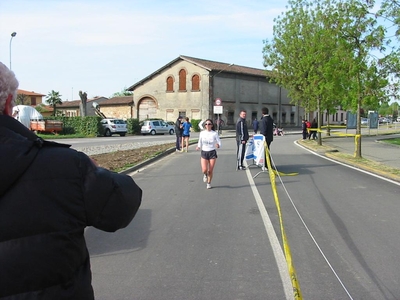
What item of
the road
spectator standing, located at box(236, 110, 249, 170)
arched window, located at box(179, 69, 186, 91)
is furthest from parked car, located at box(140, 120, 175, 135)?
the road

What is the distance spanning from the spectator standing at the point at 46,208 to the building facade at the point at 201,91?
167ft

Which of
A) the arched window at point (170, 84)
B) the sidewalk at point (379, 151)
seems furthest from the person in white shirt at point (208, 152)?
the arched window at point (170, 84)

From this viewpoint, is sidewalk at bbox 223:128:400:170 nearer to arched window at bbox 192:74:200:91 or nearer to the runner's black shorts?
the runner's black shorts

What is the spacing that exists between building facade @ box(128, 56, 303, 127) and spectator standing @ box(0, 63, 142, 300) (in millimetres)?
50929

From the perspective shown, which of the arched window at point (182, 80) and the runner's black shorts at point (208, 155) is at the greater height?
the arched window at point (182, 80)

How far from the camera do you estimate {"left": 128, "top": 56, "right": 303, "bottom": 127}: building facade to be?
5519 centimetres

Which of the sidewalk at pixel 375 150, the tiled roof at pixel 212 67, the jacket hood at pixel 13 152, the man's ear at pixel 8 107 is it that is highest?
the tiled roof at pixel 212 67

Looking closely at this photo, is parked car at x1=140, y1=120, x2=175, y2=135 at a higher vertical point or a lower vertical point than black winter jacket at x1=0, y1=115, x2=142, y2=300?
lower

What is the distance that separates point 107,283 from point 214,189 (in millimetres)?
6251

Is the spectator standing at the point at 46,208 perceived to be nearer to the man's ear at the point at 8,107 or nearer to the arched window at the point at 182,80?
the man's ear at the point at 8,107

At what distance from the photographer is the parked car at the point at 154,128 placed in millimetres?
46719

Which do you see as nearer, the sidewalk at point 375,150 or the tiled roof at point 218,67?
the sidewalk at point 375,150

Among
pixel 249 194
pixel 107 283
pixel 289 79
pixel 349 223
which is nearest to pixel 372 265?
pixel 349 223

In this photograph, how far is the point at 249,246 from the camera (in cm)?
586
